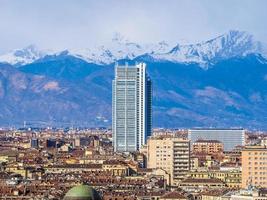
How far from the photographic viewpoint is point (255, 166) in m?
118

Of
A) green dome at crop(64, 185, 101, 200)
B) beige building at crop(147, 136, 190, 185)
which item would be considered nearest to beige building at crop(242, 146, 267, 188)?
beige building at crop(147, 136, 190, 185)

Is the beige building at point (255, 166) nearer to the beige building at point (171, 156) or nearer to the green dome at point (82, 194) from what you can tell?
the beige building at point (171, 156)

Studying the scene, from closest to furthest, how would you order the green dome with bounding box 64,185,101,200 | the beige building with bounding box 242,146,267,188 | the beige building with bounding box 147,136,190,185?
the green dome with bounding box 64,185,101,200 → the beige building with bounding box 242,146,267,188 → the beige building with bounding box 147,136,190,185

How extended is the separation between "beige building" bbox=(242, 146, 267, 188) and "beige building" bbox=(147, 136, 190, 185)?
29987mm

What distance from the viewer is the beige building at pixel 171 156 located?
496 ft

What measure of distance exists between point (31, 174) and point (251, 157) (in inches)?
1265

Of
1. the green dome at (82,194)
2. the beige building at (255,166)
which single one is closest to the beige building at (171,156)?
the beige building at (255,166)

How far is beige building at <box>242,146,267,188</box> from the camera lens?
4645 inches

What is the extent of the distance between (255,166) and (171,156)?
3493 centimetres

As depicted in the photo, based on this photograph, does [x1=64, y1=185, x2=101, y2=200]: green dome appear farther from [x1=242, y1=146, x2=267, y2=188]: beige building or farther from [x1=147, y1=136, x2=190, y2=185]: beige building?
[x1=147, y1=136, x2=190, y2=185]: beige building

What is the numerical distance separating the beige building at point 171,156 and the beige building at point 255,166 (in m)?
30.0

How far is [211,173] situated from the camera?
144 meters

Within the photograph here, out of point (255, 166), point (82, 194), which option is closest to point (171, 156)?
point (255, 166)

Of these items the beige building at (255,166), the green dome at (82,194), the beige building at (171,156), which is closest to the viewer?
the green dome at (82,194)
